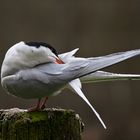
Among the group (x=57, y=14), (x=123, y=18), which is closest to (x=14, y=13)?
(x=57, y=14)

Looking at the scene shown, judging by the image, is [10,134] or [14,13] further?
[14,13]

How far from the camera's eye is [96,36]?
804cm

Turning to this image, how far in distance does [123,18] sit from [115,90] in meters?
0.71

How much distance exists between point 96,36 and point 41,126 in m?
4.67

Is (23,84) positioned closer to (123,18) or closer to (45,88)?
(45,88)

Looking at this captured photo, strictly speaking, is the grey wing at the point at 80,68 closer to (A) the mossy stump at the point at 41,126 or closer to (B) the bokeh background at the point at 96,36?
(A) the mossy stump at the point at 41,126

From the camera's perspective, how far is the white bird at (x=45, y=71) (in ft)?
11.8

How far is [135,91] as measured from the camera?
8148mm

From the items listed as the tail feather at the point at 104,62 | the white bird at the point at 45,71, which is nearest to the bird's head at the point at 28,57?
the white bird at the point at 45,71

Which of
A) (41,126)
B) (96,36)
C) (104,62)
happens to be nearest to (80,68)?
(104,62)

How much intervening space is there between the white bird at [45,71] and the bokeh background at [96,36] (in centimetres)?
427

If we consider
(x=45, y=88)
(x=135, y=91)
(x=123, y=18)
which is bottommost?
(x=135, y=91)

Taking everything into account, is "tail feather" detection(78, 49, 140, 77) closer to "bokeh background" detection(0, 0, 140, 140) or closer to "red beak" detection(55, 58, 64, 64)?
"red beak" detection(55, 58, 64, 64)

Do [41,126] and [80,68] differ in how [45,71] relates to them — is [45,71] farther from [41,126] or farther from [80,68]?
[41,126]
